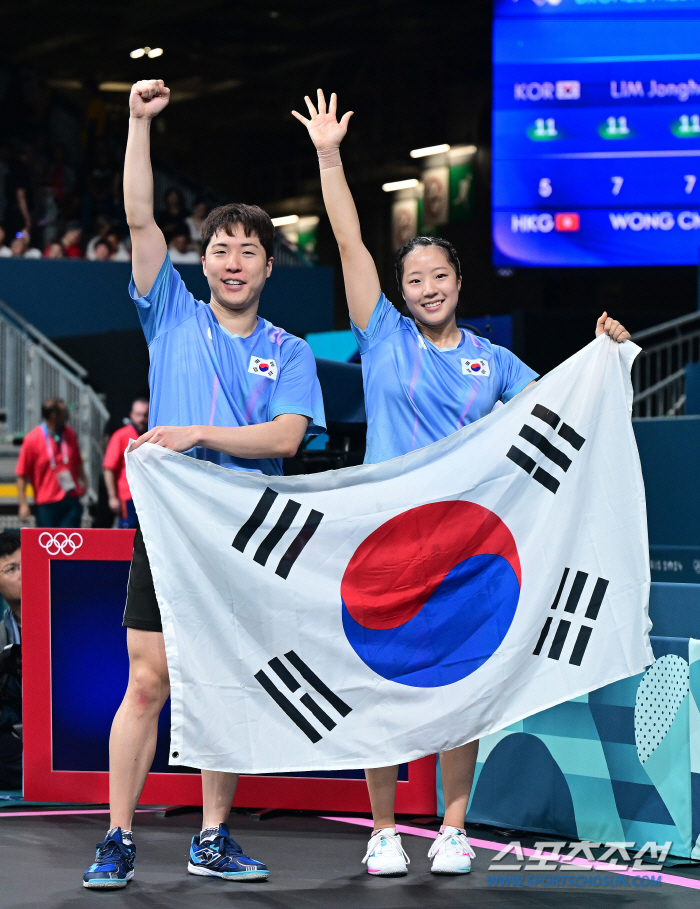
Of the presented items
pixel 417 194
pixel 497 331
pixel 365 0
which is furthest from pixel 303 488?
pixel 417 194

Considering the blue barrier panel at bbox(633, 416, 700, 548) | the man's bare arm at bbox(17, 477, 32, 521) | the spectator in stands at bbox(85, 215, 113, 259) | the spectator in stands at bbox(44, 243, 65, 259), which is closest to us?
the blue barrier panel at bbox(633, 416, 700, 548)

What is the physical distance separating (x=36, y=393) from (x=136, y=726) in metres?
10.3

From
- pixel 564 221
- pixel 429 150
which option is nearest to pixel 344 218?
pixel 564 221

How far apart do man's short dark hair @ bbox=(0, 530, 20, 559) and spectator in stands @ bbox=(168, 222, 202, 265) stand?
35.5ft

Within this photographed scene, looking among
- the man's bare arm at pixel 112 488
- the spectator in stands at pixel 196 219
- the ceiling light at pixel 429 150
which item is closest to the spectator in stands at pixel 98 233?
the spectator in stands at pixel 196 219

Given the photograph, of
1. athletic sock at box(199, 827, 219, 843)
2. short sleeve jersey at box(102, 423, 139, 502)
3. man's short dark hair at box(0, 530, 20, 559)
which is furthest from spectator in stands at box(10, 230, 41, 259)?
athletic sock at box(199, 827, 219, 843)

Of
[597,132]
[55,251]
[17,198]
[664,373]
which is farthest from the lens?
[17,198]

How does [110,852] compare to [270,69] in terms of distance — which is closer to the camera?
[110,852]

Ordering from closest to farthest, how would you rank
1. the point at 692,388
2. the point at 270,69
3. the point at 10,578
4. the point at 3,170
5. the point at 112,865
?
the point at 112,865 → the point at 10,578 → the point at 692,388 → the point at 3,170 → the point at 270,69

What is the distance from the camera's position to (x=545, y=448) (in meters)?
3.86

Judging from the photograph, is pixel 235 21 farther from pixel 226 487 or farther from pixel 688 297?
pixel 226 487

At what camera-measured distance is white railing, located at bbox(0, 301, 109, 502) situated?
527 inches

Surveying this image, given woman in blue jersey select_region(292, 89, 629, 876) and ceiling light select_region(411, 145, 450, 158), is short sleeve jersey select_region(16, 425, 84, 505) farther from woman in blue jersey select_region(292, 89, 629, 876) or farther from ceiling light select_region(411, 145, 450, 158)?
ceiling light select_region(411, 145, 450, 158)

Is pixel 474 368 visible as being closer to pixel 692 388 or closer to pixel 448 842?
pixel 448 842
